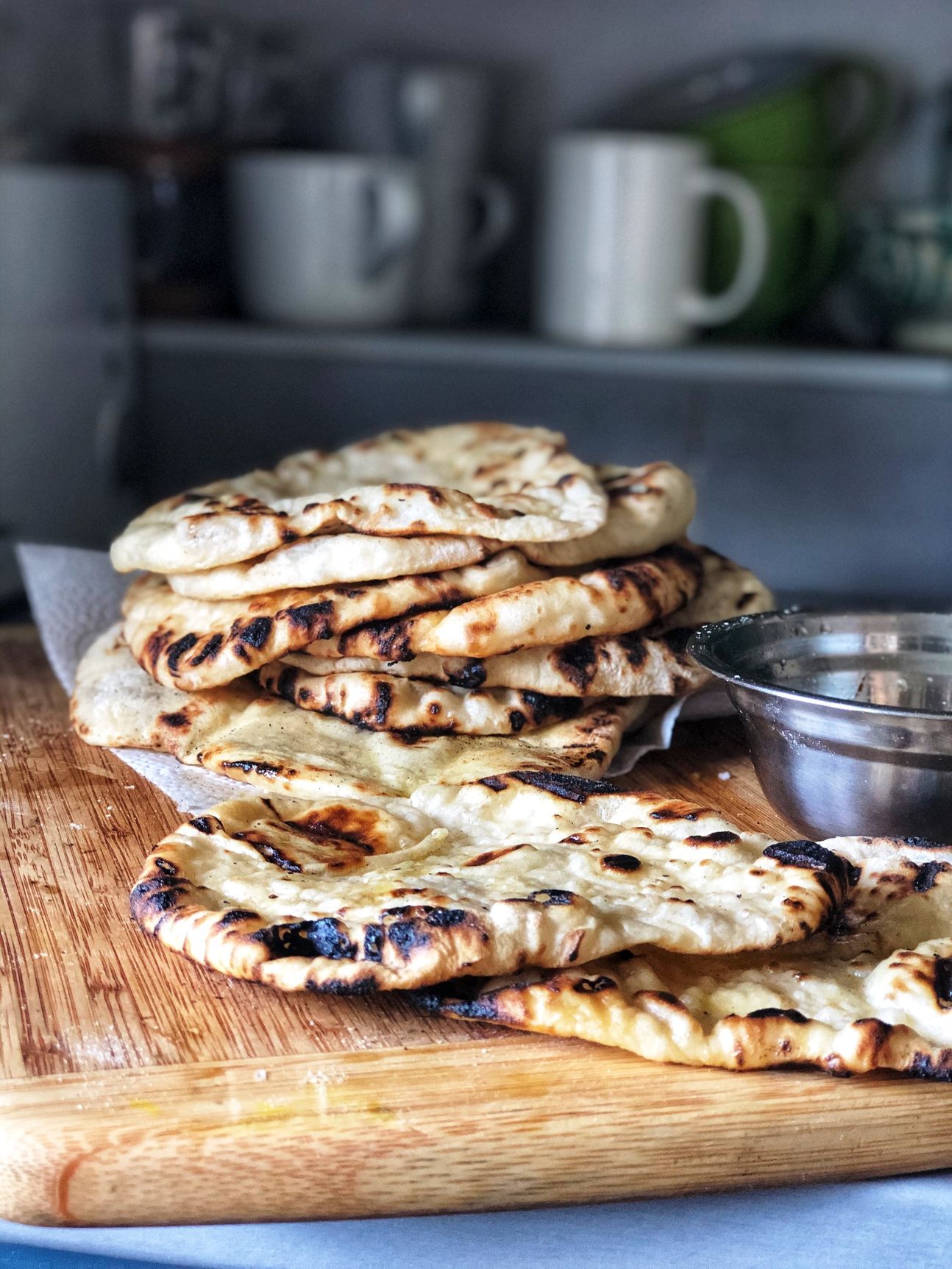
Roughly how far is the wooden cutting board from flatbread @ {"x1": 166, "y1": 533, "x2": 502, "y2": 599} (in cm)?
45

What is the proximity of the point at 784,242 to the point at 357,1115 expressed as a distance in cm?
256

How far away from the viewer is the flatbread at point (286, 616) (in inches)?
52.2

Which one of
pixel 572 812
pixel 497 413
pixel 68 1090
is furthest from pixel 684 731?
pixel 497 413

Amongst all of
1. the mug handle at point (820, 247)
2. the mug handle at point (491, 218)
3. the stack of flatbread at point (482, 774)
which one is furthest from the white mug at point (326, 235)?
the stack of flatbread at point (482, 774)

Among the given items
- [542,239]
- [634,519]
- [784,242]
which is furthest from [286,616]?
[784,242]

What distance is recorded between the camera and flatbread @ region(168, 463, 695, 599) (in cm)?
133

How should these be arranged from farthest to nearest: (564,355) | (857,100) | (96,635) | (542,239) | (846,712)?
(857,100), (542,239), (564,355), (96,635), (846,712)

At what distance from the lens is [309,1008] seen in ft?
3.18

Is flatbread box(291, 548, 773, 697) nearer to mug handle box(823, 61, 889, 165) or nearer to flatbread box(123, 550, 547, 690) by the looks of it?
flatbread box(123, 550, 547, 690)

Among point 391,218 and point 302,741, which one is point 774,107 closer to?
point 391,218

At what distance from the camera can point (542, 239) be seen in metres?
3.04

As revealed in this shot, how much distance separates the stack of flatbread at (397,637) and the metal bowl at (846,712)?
11 cm

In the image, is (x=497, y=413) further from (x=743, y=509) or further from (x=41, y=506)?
(x=41, y=506)

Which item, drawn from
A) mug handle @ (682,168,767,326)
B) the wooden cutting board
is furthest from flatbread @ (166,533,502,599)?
mug handle @ (682,168,767,326)
